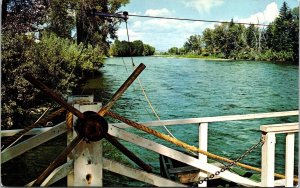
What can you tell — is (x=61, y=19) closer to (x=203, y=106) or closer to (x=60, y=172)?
Result: (x=203, y=106)

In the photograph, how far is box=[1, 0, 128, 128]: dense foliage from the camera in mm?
8219

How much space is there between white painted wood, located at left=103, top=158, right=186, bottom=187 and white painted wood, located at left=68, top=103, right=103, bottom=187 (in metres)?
0.07

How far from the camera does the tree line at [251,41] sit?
96.4ft

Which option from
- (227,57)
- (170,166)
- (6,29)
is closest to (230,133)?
(6,29)

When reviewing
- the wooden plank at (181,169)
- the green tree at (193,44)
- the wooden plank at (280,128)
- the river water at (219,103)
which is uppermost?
the green tree at (193,44)

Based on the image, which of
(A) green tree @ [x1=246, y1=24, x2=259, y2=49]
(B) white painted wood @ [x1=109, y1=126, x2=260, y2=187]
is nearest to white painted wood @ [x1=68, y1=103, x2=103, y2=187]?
(B) white painted wood @ [x1=109, y1=126, x2=260, y2=187]

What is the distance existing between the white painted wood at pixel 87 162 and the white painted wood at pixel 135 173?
0.23 feet

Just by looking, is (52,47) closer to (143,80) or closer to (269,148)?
(269,148)

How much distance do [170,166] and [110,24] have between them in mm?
15930

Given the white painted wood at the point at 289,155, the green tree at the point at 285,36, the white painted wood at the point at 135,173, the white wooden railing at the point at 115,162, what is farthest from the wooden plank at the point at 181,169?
the green tree at the point at 285,36

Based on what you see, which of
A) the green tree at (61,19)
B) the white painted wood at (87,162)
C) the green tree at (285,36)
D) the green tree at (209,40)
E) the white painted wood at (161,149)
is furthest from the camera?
the green tree at (209,40)

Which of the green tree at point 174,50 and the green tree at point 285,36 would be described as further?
the green tree at point 174,50

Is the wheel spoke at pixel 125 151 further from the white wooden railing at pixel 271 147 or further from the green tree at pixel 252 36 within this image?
the green tree at pixel 252 36

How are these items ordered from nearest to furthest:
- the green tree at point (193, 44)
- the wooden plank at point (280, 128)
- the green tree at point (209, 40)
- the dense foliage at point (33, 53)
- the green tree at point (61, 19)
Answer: the wooden plank at point (280, 128) → the dense foliage at point (33, 53) → the green tree at point (61, 19) → the green tree at point (209, 40) → the green tree at point (193, 44)
